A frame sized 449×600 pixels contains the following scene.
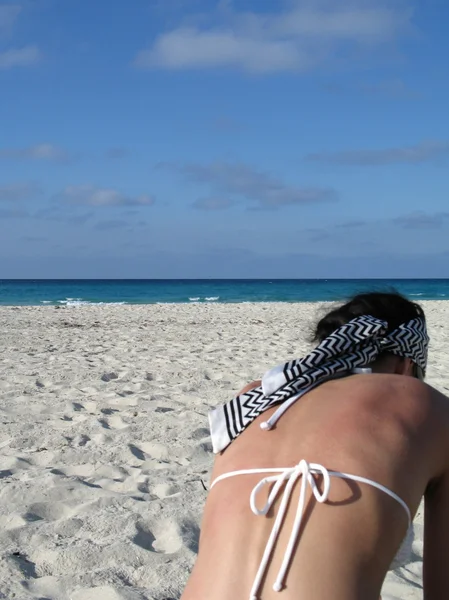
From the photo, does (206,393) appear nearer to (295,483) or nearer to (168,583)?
(168,583)

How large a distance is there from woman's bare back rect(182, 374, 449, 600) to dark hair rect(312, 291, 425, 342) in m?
0.25

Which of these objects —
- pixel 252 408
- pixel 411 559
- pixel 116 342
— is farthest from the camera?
pixel 116 342

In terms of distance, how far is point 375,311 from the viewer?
6.45 feet

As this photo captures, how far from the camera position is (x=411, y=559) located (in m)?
3.02

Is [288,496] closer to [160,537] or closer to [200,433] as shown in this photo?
[160,537]

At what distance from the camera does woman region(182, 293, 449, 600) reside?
1.52 m

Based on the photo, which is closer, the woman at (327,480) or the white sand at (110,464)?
the woman at (327,480)

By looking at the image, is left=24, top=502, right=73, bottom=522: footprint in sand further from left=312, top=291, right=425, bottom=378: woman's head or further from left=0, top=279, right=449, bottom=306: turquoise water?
left=0, top=279, right=449, bottom=306: turquoise water

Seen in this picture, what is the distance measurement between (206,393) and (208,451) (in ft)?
5.86

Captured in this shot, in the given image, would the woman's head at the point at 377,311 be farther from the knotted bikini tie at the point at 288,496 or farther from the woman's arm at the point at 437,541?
the knotted bikini tie at the point at 288,496

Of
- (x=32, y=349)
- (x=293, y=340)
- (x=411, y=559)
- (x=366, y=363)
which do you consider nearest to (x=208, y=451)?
(x=411, y=559)

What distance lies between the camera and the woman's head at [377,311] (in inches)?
76.8

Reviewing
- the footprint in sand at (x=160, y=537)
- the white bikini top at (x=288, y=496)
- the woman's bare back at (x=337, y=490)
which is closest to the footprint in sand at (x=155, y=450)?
the footprint in sand at (x=160, y=537)

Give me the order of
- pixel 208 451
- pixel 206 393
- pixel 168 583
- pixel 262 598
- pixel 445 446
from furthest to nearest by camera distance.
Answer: pixel 206 393 < pixel 208 451 < pixel 168 583 < pixel 445 446 < pixel 262 598
